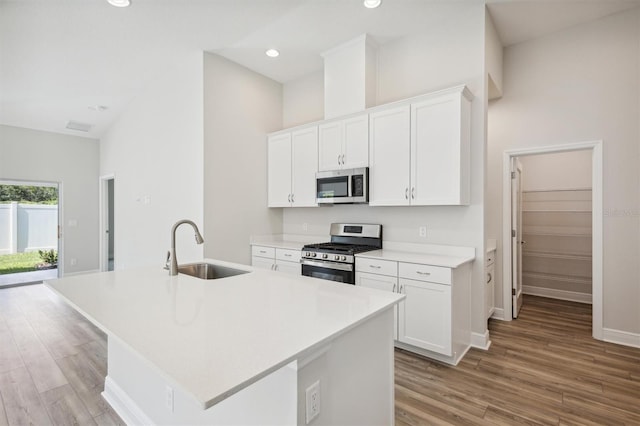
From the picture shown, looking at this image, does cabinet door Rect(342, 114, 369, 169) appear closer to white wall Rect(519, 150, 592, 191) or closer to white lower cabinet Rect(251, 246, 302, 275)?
white lower cabinet Rect(251, 246, 302, 275)

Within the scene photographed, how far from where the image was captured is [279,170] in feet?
14.4

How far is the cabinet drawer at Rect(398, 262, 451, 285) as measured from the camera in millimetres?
2676

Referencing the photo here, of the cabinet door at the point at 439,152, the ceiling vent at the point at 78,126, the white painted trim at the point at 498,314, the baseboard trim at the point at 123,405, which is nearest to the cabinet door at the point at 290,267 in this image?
the cabinet door at the point at 439,152

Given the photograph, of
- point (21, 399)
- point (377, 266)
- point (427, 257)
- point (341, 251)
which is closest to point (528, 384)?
point (427, 257)

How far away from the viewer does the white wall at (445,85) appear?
308 centimetres

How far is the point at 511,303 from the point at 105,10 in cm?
525

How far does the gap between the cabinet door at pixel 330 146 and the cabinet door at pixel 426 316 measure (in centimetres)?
160

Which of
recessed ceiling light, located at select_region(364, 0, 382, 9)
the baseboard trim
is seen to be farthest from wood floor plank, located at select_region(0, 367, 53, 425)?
recessed ceiling light, located at select_region(364, 0, 382, 9)

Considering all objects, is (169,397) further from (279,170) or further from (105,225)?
(105,225)

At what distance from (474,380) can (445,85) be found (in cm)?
273

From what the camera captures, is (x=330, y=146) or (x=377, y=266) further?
(x=330, y=146)

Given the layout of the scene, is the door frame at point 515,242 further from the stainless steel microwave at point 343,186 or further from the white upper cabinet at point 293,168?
the white upper cabinet at point 293,168

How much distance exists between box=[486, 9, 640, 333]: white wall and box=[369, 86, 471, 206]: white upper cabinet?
3.97 feet

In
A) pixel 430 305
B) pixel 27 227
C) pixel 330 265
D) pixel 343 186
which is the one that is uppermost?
pixel 343 186
